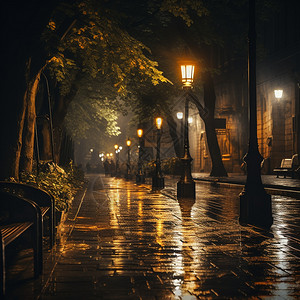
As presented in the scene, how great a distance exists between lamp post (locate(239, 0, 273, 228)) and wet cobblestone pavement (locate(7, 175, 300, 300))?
32 cm

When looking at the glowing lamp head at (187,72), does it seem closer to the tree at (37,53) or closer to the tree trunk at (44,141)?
the tree at (37,53)

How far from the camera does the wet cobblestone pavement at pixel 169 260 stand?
4.96 metres

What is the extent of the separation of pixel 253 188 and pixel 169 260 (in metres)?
3.89

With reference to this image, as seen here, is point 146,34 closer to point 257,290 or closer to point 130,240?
point 130,240

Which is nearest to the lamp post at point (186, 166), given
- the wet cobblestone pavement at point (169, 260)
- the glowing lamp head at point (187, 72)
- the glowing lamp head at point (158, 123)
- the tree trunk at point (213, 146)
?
the glowing lamp head at point (187, 72)

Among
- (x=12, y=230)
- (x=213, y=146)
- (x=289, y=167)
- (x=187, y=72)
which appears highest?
(x=187, y=72)

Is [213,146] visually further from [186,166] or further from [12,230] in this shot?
[12,230]

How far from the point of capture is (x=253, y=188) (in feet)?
32.7

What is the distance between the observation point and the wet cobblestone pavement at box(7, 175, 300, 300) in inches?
195

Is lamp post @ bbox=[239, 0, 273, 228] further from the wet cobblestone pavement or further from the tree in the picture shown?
the tree

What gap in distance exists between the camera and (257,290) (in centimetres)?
501

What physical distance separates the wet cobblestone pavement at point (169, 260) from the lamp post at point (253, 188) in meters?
0.32

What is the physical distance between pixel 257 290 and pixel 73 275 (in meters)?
1.88

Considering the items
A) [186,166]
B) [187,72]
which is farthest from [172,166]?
[187,72]
